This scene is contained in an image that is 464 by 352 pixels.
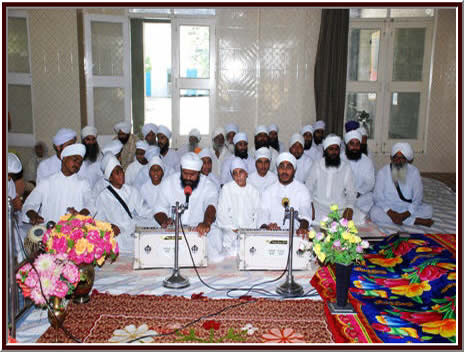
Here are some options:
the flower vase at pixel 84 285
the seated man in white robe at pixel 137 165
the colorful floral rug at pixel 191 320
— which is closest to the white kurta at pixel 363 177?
the seated man in white robe at pixel 137 165

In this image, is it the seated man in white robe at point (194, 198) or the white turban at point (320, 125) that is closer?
the seated man in white robe at point (194, 198)

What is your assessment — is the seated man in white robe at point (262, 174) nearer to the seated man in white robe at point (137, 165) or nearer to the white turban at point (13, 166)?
the seated man in white robe at point (137, 165)

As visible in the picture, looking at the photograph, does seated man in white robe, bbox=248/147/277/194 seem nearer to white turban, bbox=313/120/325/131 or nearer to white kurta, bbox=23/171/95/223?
white kurta, bbox=23/171/95/223

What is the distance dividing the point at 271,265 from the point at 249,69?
6.26 metres

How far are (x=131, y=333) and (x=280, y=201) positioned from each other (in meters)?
2.38

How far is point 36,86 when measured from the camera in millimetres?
8953

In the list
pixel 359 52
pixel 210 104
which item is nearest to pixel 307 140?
pixel 210 104

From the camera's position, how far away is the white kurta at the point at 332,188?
6133mm

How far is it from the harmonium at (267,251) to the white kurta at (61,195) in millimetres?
1819

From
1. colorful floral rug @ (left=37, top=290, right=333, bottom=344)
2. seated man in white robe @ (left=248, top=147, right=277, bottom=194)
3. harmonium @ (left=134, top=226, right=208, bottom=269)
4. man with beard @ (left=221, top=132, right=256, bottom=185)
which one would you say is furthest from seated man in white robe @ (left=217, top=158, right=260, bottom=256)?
man with beard @ (left=221, top=132, right=256, bottom=185)

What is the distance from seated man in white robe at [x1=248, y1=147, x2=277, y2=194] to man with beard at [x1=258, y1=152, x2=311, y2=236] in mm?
433

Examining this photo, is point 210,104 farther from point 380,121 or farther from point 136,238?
point 136,238

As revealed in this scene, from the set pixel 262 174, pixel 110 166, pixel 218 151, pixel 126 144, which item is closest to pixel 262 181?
pixel 262 174

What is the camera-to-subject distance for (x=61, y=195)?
4.89 metres
